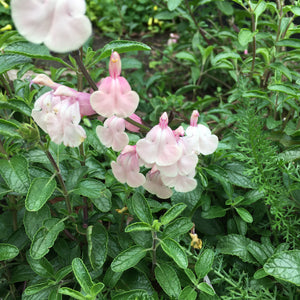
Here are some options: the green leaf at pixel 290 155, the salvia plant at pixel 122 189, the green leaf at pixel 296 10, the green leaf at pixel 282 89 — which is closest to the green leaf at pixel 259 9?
the salvia plant at pixel 122 189

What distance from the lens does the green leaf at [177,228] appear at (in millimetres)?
978

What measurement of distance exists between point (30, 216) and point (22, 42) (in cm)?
48

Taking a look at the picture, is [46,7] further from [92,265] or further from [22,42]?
[92,265]

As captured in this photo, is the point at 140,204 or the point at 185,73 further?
the point at 185,73

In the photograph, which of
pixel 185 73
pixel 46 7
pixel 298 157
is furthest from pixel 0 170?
pixel 185 73

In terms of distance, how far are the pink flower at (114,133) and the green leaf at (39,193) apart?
239 mm

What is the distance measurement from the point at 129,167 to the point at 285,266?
1.59 ft

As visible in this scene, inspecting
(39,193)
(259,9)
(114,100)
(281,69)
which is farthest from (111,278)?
(259,9)

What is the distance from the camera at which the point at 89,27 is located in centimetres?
59

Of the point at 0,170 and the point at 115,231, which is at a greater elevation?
the point at 0,170

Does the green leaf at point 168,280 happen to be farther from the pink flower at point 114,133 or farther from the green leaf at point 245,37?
the green leaf at point 245,37

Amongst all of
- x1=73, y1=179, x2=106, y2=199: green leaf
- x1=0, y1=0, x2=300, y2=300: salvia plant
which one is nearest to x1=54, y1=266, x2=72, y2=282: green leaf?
x1=0, y1=0, x2=300, y2=300: salvia plant

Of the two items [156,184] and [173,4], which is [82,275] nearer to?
[156,184]

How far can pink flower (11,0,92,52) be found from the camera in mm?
586
